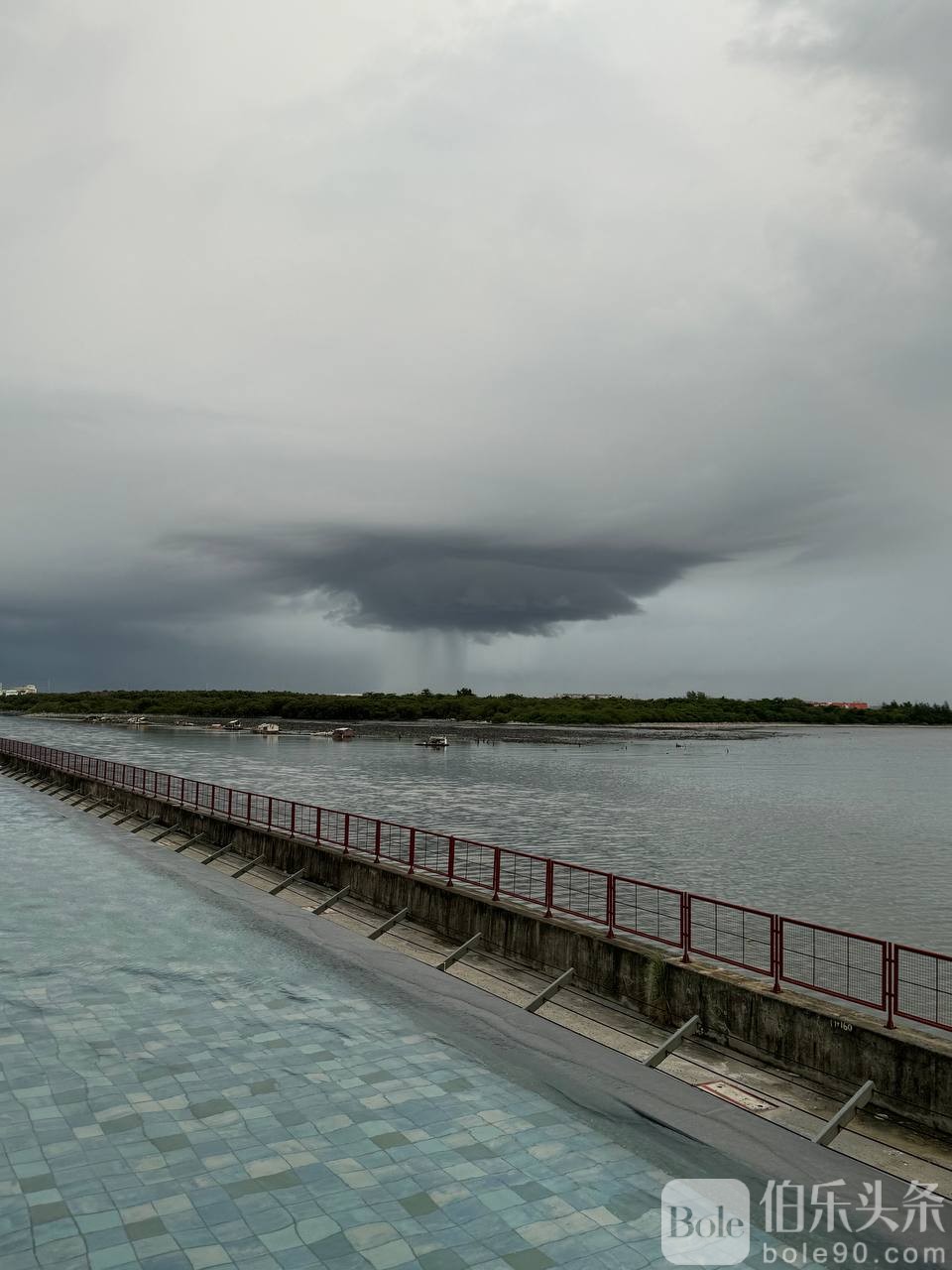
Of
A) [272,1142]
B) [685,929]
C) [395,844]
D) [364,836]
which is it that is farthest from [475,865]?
[272,1142]

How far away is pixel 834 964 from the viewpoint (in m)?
22.9

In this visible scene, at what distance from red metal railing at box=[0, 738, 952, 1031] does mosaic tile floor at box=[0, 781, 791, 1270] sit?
4095 mm

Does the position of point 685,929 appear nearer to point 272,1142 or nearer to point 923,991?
point 272,1142

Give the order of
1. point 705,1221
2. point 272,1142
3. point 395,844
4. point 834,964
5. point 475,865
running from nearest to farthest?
point 705,1221, point 272,1142, point 834,964, point 475,865, point 395,844

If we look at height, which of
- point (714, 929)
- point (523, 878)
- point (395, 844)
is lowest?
point (523, 878)

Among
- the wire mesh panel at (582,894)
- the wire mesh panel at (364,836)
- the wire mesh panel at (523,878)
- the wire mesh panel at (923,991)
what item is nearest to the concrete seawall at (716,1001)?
the wire mesh panel at (923,991)

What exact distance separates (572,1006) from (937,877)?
29916mm

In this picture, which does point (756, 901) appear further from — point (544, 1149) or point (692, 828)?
point (544, 1149)

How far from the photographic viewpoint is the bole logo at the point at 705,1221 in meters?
8.44

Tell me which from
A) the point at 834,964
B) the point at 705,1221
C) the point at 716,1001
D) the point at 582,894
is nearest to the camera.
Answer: the point at 705,1221

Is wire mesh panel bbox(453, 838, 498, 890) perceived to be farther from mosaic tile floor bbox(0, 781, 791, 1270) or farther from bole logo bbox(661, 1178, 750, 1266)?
bole logo bbox(661, 1178, 750, 1266)

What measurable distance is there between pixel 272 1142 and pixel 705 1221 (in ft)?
15.3

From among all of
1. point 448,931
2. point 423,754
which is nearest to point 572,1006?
point 448,931

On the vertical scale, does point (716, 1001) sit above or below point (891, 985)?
below
